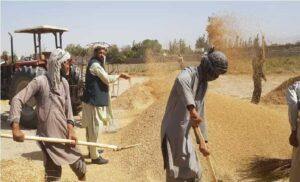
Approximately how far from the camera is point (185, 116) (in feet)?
11.8

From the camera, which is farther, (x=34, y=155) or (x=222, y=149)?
(x=34, y=155)

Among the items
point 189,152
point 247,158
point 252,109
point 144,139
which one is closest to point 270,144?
point 247,158

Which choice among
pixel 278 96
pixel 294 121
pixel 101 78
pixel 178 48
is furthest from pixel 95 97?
pixel 178 48

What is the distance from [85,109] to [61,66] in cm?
257

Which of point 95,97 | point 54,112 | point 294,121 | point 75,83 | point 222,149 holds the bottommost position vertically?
point 222,149

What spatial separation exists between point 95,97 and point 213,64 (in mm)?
3199

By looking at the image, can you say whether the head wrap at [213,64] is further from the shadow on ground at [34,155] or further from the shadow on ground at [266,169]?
the shadow on ground at [34,155]

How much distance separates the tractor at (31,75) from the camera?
976 cm

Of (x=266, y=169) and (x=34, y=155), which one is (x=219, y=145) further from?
(x=34, y=155)

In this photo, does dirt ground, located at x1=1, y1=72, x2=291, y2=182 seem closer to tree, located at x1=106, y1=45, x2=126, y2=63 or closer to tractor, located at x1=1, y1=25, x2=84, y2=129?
tractor, located at x1=1, y1=25, x2=84, y2=129

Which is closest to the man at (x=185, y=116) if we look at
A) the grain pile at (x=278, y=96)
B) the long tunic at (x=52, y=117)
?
the long tunic at (x=52, y=117)

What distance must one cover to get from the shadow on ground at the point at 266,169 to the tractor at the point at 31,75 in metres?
4.73

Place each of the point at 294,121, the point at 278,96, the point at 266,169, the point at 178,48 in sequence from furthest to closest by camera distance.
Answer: the point at 178,48 → the point at 278,96 → the point at 266,169 → the point at 294,121

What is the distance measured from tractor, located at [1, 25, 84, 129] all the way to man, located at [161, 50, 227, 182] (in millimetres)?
5900
